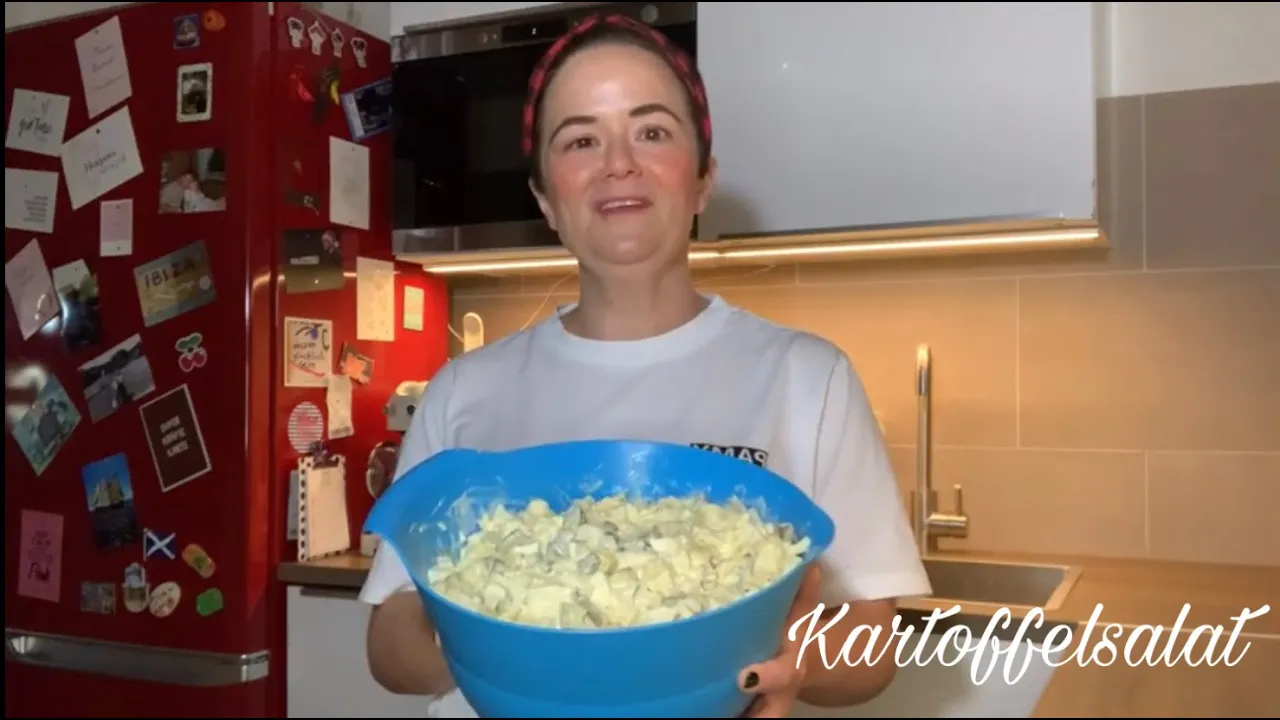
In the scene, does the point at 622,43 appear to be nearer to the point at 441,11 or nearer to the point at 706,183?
the point at 706,183

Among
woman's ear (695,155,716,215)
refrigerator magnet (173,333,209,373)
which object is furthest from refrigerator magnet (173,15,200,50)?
woman's ear (695,155,716,215)

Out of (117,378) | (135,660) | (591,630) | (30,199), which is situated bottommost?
(135,660)

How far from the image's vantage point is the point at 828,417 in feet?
2.42

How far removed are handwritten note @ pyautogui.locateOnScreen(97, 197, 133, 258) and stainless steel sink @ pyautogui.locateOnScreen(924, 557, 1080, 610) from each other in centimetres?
102

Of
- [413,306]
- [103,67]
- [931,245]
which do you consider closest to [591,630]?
[413,306]

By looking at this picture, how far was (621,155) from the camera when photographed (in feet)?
2.40

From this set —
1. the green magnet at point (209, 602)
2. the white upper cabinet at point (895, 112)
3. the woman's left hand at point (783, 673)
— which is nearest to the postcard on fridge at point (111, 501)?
the green magnet at point (209, 602)

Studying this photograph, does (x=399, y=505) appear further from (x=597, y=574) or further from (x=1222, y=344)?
(x=1222, y=344)

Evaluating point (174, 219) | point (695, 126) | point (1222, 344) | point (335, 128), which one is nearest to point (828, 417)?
point (695, 126)

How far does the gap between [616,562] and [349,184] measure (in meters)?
0.84

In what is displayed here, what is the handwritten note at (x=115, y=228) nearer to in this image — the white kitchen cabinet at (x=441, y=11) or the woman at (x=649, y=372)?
the white kitchen cabinet at (x=441, y=11)

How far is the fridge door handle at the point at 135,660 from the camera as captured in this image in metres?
1.29

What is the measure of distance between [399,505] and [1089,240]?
33.8 inches

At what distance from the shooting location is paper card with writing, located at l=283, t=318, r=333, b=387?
1.22 metres
